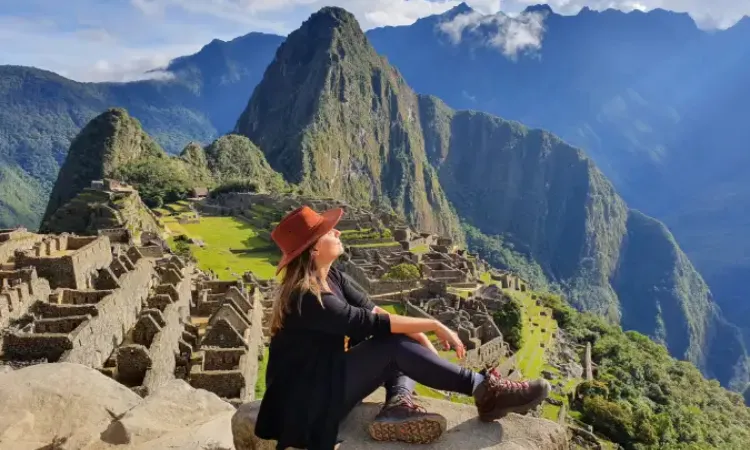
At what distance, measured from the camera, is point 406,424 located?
5.65m

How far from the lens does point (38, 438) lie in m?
7.34

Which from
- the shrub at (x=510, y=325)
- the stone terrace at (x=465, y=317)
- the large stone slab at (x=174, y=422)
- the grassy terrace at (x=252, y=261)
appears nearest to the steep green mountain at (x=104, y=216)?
the grassy terrace at (x=252, y=261)

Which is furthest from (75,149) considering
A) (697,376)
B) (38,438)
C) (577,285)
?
(577,285)

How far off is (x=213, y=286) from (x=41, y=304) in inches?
330

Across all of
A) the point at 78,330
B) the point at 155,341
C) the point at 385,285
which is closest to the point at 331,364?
the point at 155,341

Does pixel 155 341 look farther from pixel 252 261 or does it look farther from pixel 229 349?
pixel 252 261

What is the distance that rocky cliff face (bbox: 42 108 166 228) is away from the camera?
10188 centimetres

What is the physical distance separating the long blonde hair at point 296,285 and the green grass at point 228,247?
3215 cm

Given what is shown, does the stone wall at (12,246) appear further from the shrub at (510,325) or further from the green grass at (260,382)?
the shrub at (510,325)

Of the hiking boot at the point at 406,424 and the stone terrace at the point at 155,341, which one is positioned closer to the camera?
the hiking boot at the point at 406,424

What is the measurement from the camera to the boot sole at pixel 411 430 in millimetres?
5648

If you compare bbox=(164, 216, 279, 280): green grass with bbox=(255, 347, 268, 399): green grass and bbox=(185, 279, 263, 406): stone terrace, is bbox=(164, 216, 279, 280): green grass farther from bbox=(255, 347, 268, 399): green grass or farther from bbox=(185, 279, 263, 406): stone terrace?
bbox=(255, 347, 268, 399): green grass

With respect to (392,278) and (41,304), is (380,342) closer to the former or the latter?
(41,304)

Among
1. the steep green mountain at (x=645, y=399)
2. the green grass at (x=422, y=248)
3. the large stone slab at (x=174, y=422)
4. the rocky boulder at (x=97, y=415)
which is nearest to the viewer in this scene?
the large stone slab at (x=174, y=422)
